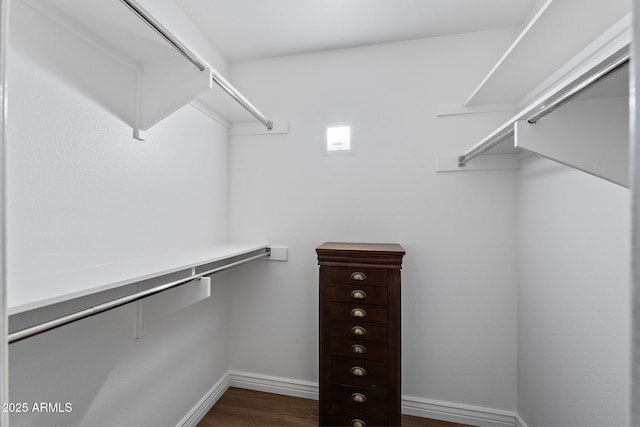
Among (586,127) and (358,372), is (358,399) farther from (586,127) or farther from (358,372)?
(586,127)

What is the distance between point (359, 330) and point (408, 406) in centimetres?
74

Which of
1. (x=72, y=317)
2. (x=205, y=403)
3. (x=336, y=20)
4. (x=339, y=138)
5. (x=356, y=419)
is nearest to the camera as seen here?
(x=72, y=317)

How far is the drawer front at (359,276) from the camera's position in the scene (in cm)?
162

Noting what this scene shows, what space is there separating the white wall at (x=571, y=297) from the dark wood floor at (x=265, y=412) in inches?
25.5

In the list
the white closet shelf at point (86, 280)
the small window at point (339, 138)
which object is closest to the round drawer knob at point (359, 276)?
the white closet shelf at point (86, 280)

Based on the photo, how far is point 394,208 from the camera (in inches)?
77.3

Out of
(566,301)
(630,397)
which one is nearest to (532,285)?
(566,301)

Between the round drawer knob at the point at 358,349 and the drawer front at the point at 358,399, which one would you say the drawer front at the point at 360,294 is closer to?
the round drawer knob at the point at 358,349

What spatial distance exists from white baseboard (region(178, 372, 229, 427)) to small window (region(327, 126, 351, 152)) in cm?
177

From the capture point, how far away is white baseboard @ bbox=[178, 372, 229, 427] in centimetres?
172

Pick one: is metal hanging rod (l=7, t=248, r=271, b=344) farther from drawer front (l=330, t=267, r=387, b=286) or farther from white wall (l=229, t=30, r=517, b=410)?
white wall (l=229, t=30, r=517, b=410)

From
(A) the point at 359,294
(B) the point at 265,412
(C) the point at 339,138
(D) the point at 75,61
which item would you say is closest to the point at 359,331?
(A) the point at 359,294

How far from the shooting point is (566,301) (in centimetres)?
134

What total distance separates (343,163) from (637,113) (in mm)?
1842
